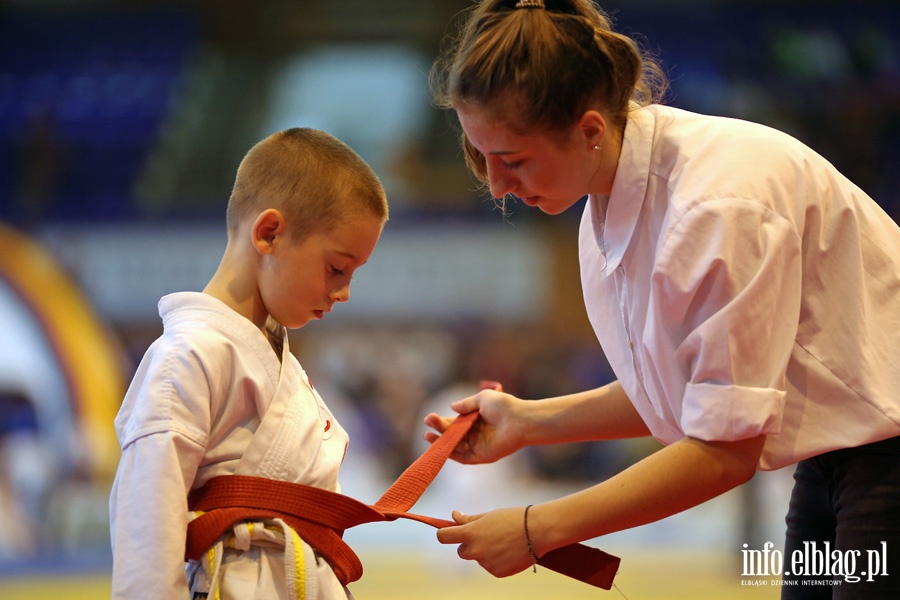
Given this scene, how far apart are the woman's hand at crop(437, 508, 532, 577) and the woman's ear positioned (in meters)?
0.57

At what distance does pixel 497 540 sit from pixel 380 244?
7105 millimetres

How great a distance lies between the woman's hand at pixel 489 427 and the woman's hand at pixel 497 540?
35cm

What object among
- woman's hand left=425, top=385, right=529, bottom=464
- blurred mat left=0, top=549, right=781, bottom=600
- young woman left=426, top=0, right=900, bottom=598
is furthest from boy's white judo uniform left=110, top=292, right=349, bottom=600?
blurred mat left=0, top=549, right=781, bottom=600

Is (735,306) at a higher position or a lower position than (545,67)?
lower

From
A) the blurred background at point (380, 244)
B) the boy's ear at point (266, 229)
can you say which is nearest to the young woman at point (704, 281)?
the boy's ear at point (266, 229)

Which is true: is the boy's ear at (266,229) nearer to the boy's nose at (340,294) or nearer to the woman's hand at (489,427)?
the boy's nose at (340,294)

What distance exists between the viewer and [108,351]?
26.3 ft

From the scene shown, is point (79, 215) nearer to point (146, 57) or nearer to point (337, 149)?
point (146, 57)

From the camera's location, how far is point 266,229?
1.54m

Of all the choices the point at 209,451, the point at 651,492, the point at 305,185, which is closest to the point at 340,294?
the point at 305,185

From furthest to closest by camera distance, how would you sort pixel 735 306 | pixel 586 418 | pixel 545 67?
pixel 586 418, pixel 545 67, pixel 735 306

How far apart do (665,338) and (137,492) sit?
78cm

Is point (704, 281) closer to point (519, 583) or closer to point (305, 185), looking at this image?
point (305, 185)

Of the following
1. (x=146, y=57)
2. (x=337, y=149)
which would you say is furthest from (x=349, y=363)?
(x=337, y=149)
